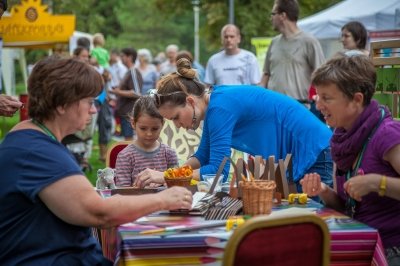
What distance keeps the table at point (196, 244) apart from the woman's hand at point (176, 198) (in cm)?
6

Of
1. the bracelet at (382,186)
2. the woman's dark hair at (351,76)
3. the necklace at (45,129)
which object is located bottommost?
the bracelet at (382,186)

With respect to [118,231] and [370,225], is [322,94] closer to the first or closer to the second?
[370,225]

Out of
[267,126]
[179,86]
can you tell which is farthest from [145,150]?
[267,126]

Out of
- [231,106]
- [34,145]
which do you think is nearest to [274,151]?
[231,106]

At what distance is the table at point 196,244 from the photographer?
2.57 m

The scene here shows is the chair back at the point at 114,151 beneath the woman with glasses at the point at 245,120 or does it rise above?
beneath

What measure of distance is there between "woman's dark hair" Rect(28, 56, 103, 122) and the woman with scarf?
→ 1.04 metres

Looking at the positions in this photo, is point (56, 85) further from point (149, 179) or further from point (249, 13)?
point (249, 13)

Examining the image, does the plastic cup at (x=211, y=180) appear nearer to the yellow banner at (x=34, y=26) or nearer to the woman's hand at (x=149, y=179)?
the woman's hand at (x=149, y=179)

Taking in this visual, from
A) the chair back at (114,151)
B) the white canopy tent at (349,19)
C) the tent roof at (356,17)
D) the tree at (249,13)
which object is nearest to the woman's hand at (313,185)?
the chair back at (114,151)

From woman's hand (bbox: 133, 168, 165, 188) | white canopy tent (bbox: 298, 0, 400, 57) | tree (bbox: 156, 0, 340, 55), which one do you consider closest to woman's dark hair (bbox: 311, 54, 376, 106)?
woman's hand (bbox: 133, 168, 165, 188)

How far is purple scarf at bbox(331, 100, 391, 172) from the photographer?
3.03m

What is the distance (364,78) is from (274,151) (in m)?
1.16

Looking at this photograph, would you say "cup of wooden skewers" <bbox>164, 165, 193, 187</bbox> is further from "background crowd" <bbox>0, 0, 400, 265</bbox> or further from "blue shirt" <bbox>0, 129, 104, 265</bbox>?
"blue shirt" <bbox>0, 129, 104, 265</bbox>
